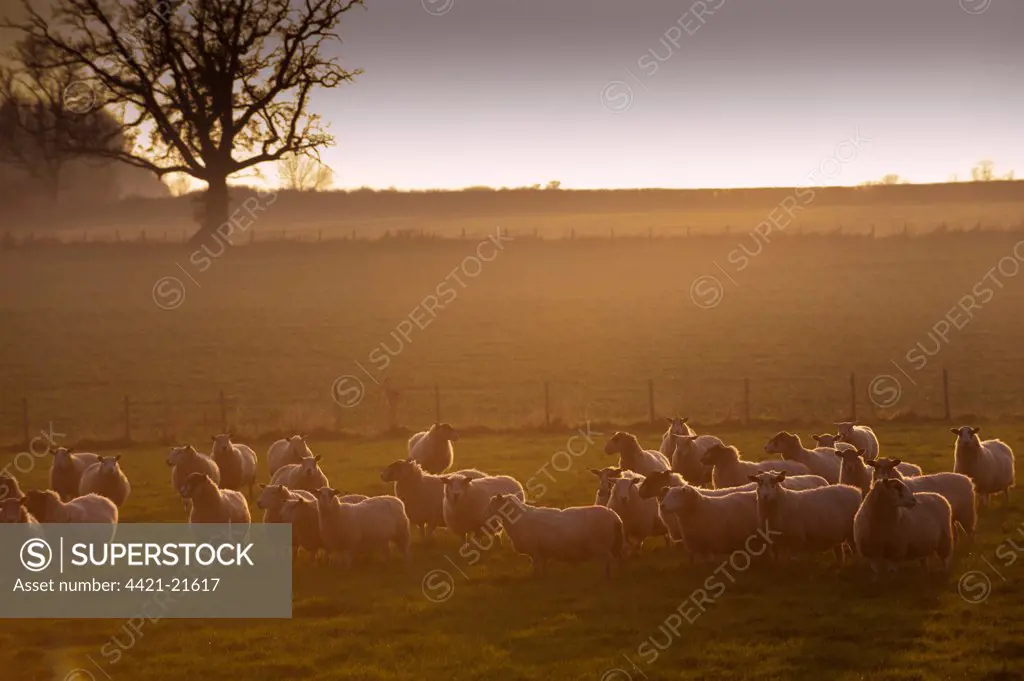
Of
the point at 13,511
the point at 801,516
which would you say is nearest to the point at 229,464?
the point at 13,511

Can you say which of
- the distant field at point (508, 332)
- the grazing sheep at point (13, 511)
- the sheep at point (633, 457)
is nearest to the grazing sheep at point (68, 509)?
the grazing sheep at point (13, 511)

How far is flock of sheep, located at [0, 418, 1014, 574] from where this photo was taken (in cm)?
1403

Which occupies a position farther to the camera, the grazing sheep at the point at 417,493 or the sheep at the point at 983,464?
the sheep at the point at 983,464

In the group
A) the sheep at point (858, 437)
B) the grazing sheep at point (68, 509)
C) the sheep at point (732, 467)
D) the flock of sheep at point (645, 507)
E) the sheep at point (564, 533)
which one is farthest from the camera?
the sheep at point (858, 437)

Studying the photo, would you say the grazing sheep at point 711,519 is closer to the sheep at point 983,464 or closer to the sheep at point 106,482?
→ the sheep at point 983,464

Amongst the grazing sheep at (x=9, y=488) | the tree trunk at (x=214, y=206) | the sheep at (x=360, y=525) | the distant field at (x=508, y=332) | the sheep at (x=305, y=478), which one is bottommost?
the sheep at (x=360, y=525)

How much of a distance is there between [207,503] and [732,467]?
25.2 ft

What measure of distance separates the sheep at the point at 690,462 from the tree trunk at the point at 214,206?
33.2 m

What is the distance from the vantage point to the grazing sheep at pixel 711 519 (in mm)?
14852

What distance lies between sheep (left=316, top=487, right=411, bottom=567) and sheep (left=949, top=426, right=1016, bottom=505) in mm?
8665

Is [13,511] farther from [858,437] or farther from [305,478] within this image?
[858,437]

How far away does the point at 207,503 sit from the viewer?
1639 centimetres

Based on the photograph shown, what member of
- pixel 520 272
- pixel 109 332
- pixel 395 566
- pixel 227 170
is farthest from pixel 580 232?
pixel 395 566

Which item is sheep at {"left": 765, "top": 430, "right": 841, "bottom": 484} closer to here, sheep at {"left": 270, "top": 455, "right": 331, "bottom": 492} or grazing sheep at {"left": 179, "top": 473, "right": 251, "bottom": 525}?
sheep at {"left": 270, "top": 455, "right": 331, "bottom": 492}
